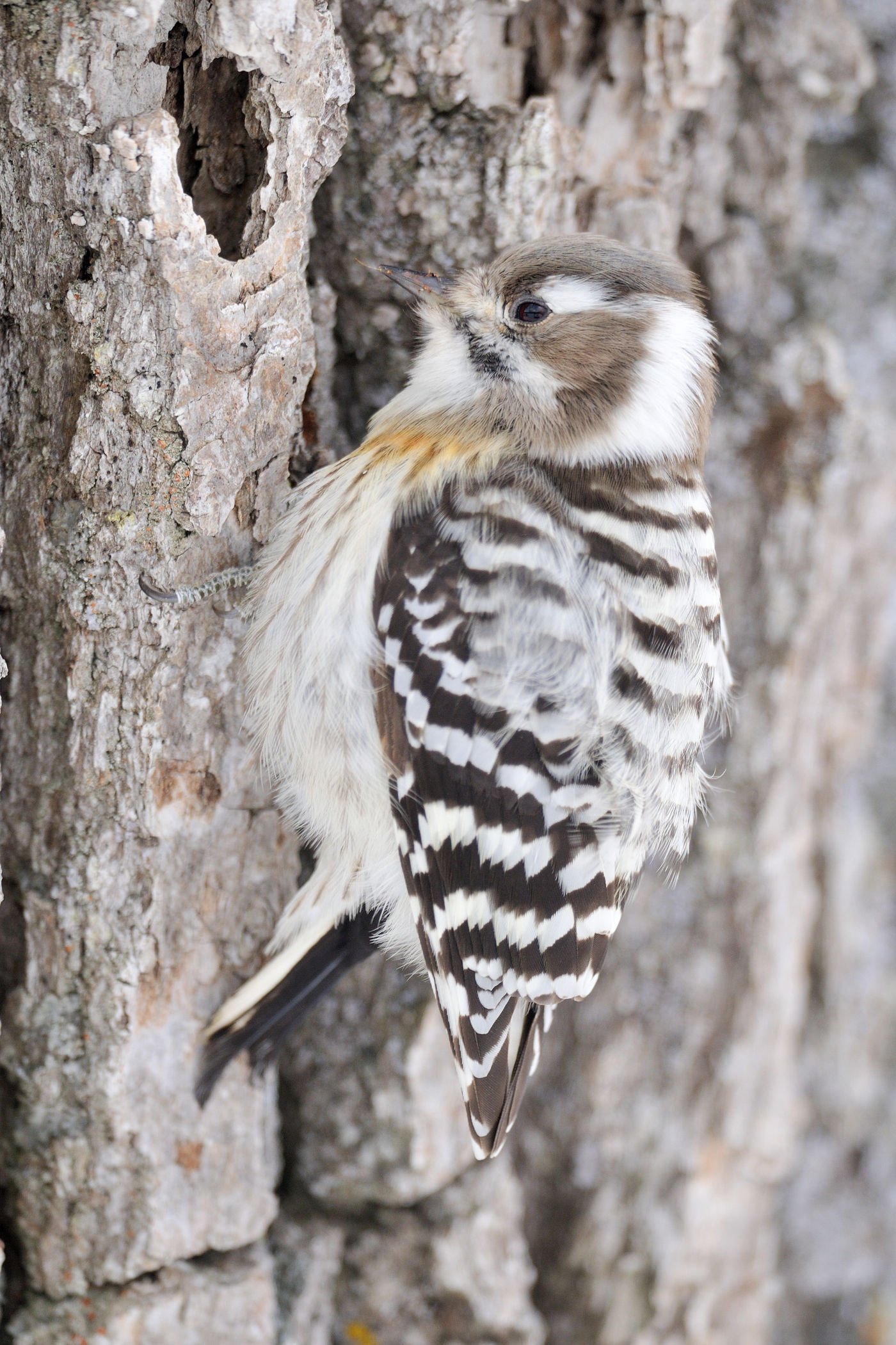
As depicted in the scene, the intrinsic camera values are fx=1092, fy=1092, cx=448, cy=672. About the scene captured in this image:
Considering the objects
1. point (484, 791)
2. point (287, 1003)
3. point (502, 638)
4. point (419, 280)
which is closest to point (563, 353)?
point (419, 280)

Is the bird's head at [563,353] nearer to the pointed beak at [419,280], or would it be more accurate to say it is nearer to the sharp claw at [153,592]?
the pointed beak at [419,280]

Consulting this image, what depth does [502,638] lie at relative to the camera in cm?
147

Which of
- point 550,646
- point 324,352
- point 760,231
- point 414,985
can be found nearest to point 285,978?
point 414,985

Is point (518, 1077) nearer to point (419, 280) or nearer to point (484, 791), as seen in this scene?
point (484, 791)

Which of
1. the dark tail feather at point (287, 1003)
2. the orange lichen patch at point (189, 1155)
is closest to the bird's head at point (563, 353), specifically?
the dark tail feather at point (287, 1003)

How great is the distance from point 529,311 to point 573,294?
0.23ft

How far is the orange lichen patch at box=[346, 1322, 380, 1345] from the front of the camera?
1916mm

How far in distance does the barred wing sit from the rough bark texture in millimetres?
274

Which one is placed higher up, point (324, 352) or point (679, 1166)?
point (324, 352)

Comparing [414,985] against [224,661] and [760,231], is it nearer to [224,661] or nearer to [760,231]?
[224,661]

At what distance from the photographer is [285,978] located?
170cm

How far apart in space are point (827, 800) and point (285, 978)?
1.23m

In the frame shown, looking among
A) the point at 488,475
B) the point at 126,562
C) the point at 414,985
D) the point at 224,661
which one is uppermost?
the point at 488,475

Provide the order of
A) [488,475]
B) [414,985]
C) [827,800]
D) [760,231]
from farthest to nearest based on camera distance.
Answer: [827,800] → [760,231] → [414,985] → [488,475]
